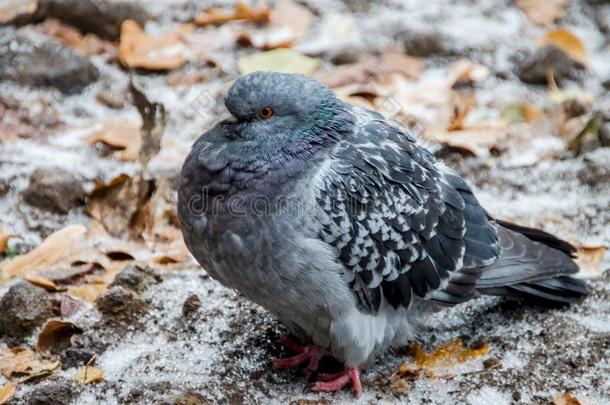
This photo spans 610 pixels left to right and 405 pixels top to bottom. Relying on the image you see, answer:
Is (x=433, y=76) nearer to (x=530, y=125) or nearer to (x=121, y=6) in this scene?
(x=530, y=125)

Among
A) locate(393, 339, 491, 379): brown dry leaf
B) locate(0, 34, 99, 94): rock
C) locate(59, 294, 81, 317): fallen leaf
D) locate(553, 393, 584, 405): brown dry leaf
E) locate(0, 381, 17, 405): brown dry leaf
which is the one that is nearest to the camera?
locate(0, 381, 17, 405): brown dry leaf

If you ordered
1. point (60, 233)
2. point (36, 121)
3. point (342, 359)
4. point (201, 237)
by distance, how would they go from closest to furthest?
point (201, 237), point (342, 359), point (60, 233), point (36, 121)

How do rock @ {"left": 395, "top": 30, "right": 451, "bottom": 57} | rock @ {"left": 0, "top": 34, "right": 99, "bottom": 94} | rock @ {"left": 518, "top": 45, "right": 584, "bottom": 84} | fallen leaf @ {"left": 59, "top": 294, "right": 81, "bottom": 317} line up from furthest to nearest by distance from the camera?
rock @ {"left": 395, "top": 30, "right": 451, "bottom": 57}, rock @ {"left": 518, "top": 45, "right": 584, "bottom": 84}, rock @ {"left": 0, "top": 34, "right": 99, "bottom": 94}, fallen leaf @ {"left": 59, "top": 294, "right": 81, "bottom": 317}

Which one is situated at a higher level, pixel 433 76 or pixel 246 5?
pixel 246 5

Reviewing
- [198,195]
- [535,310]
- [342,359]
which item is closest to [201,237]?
[198,195]

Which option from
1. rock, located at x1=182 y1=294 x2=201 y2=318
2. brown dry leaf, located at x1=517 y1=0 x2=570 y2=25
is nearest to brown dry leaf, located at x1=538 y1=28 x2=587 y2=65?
brown dry leaf, located at x1=517 y1=0 x2=570 y2=25

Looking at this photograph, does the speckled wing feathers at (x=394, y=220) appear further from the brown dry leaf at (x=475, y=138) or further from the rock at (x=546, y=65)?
Answer: the rock at (x=546, y=65)

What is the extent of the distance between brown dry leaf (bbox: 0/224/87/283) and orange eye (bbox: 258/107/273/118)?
175cm

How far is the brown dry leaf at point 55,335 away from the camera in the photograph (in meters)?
4.74

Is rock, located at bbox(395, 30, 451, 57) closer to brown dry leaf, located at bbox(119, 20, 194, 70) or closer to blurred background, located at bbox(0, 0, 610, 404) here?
blurred background, located at bbox(0, 0, 610, 404)

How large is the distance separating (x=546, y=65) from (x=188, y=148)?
3.24 metres

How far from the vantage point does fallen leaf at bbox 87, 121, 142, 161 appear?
21.4ft

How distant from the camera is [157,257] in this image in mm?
5613

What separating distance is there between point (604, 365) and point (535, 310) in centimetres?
64
